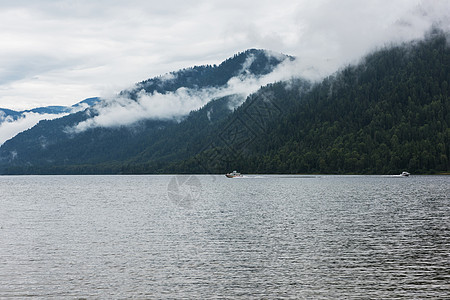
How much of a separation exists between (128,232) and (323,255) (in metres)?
37.6

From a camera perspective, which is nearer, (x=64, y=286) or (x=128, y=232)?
(x=64, y=286)

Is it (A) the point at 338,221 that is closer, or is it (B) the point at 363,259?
(B) the point at 363,259

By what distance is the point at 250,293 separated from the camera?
4578cm

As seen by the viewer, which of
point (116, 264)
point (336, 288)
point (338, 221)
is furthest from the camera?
point (338, 221)

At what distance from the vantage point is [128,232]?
86.3 m

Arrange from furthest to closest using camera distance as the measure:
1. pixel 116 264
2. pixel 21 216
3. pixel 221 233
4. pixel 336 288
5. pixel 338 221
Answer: pixel 21 216 < pixel 338 221 < pixel 221 233 < pixel 116 264 < pixel 336 288

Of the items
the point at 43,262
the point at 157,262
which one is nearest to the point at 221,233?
the point at 157,262

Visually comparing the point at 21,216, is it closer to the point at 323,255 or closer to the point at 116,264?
the point at 116,264

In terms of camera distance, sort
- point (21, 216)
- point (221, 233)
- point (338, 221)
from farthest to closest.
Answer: point (21, 216), point (338, 221), point (221, 233)

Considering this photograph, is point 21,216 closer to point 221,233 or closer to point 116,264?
point 221,233

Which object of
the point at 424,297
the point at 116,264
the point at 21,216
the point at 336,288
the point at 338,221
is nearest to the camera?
the point at 424,297

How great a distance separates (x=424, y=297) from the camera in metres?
43.5

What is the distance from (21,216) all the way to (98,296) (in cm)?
8224

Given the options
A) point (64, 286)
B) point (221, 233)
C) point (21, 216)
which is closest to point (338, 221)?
point (221, 233)
